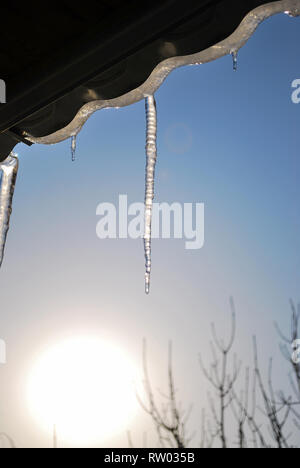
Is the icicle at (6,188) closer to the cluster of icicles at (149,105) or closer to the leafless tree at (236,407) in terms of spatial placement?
the cluster of icicles at (149,105)

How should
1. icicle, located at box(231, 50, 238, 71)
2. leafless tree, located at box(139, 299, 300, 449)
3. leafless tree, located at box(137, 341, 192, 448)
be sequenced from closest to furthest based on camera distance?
icicle, located at box(231, 50, 238, 71)
leafless tree, located at box(139, 299, 300, 449)
leafless tree, located at box(137, 341, 192, 448)

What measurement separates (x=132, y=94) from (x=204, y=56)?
0.84 ft

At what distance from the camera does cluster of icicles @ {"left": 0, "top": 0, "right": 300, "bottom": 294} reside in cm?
113

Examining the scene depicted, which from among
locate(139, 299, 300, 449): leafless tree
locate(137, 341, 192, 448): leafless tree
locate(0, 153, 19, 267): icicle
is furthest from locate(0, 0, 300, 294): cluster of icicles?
locate(137, 341, 192, 448): leafless tree

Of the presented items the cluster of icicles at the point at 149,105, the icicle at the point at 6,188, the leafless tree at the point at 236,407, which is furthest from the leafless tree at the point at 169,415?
the icicle at the point at 6,188

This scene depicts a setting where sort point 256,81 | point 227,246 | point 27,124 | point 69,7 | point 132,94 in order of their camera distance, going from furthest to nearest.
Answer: point 227,246 → point 256,81 → point 27,124 → point 132,94 → point 69,7

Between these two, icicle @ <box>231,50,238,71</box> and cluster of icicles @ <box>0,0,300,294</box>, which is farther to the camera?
icicle @ <box>231,50,238,71</box>

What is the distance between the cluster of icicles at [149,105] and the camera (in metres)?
1.13

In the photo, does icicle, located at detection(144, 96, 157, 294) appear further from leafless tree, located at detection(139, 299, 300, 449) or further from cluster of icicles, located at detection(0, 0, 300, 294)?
leafless tree, located at detection(139, 299, 300, 449)

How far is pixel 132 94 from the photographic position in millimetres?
1372

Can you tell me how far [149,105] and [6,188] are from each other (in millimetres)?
682

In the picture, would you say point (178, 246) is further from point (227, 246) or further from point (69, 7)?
point (69, 7)

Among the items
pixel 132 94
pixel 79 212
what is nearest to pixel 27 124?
pixel 132 94
